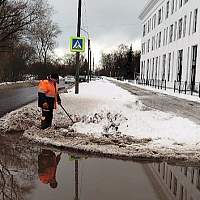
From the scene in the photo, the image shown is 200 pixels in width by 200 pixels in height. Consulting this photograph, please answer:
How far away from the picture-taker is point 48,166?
6469mm

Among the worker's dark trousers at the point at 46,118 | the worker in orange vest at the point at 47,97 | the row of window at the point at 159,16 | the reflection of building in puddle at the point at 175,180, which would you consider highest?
the row of window at the point at 159,16

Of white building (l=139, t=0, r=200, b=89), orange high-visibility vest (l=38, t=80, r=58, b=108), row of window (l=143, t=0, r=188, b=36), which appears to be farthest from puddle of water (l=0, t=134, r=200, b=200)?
row of window (l=143, t=0, r=188, b=36)

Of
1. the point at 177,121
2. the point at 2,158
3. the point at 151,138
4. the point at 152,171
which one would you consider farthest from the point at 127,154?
the point at 177,121

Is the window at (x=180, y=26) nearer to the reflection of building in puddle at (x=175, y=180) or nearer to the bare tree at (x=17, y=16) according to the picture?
the bare tree at (x=17, y=16)

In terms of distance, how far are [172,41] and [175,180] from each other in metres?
46.2

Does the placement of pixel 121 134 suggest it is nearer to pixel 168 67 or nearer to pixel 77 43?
pixel 77 43

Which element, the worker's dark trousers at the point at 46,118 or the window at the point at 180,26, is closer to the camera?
the worker's dark trousers at the point at 46,118

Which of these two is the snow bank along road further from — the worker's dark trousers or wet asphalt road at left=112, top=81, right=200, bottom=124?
wet asphalt road at left=112, top=81, right=200, bottom=124

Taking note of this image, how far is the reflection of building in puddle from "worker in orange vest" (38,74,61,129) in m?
4.15

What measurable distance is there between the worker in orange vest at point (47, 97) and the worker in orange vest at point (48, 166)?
2310 mm

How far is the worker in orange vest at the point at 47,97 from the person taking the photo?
9.68 metres

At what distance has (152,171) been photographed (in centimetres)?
627

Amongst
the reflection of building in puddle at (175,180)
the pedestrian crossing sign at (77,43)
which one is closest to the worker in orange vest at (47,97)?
the reflection of building in puddle at (175,180)

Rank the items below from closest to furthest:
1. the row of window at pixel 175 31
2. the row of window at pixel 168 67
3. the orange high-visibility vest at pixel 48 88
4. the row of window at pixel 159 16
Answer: the orange high-visibility vest at pixel 48 88 → the row of window at pixel 168 67 → the row of window at pixel 175 31 → the row of window at pixel 159 16
